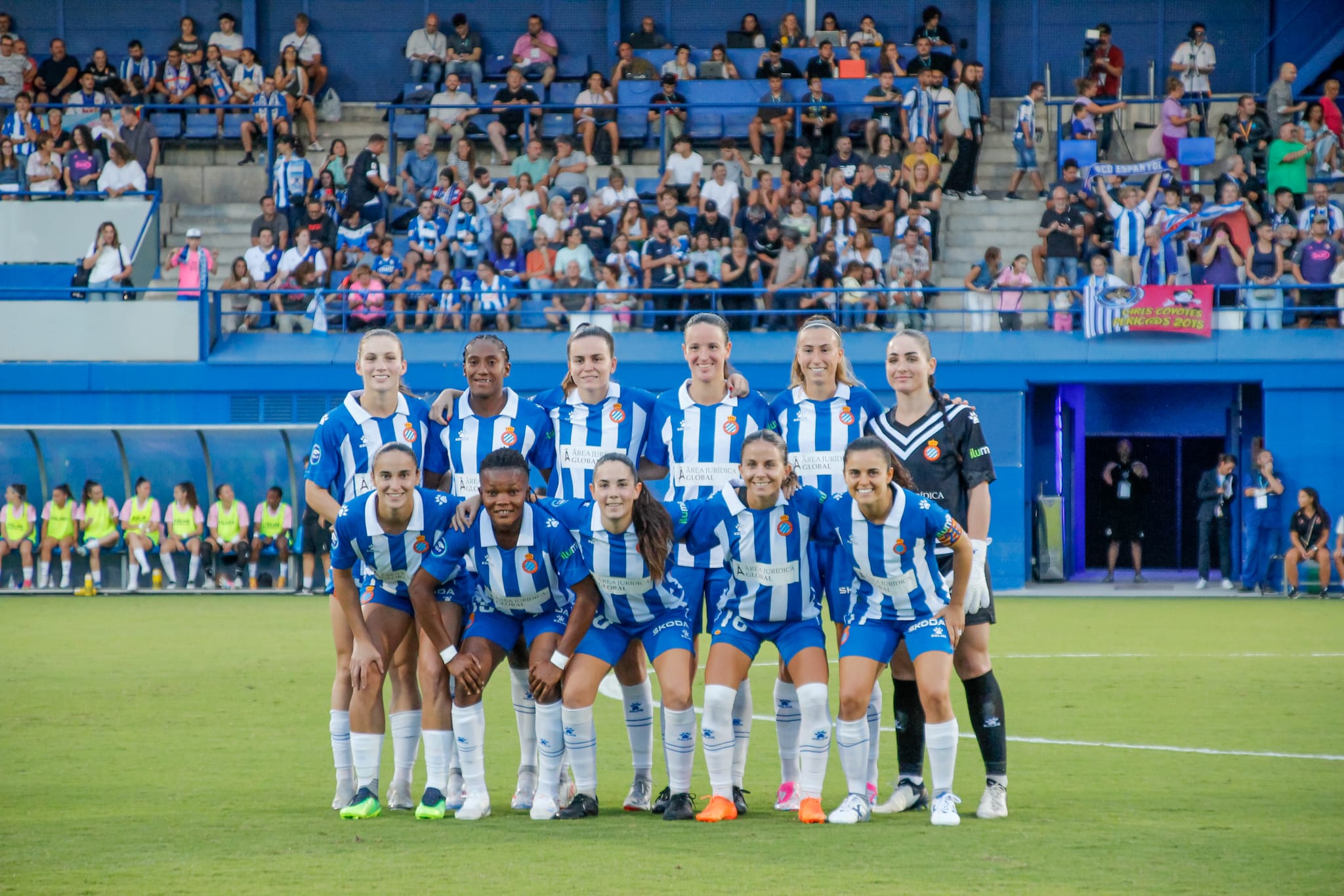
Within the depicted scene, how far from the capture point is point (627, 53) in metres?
26.5

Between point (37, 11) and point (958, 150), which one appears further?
point (37, 11)

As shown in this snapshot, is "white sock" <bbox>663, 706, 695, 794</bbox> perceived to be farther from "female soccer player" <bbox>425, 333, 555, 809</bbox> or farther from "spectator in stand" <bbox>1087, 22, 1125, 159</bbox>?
"spectator in stand" <bbox>1087, 22, 1125, 159</bbox>

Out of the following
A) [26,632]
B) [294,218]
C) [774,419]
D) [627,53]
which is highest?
[627,53]

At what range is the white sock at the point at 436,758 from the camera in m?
7.06

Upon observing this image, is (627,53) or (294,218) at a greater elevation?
(627,53)

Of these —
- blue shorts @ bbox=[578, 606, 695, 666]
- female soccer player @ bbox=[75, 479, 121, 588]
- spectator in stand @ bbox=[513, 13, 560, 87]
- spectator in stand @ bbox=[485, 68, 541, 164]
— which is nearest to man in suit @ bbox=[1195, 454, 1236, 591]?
spectator in stand @ bbox=[485, 68, 541, 164]

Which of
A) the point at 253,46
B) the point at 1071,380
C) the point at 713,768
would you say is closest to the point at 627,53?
the point at 253,46

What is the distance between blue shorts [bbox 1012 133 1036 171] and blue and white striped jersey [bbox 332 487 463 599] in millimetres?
19355

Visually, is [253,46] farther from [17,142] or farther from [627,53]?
[627,53]

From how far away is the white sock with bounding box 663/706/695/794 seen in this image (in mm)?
6879

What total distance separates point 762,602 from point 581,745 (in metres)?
1.04

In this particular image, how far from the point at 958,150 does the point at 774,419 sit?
59.3 feet

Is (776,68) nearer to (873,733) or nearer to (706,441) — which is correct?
(706,441)

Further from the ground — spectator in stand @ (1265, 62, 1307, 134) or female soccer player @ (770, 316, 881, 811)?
spectator in stand @ (1265, 62, 1307, 134)
